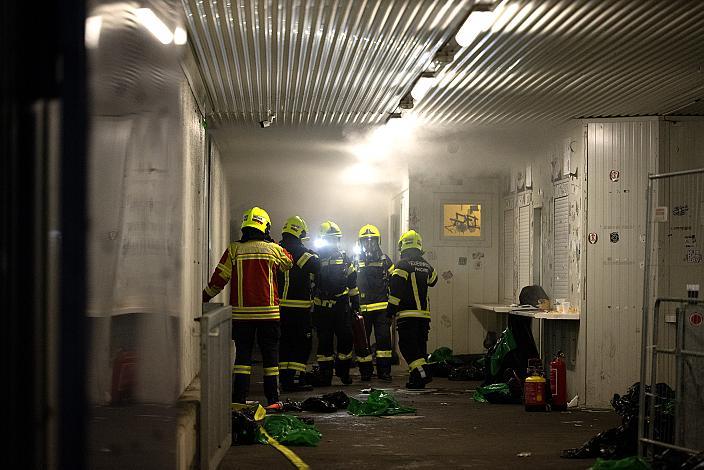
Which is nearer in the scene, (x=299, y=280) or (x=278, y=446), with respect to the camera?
(x=278, y=446)

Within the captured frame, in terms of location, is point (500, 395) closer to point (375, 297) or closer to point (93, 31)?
point (375, 297)

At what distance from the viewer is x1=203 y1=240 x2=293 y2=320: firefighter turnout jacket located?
32.5ft

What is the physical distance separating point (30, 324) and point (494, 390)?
9570 millimetres

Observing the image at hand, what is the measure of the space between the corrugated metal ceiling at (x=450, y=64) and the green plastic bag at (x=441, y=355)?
4490 millimetres

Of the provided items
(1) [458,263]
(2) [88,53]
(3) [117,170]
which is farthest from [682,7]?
(1) [458,263]

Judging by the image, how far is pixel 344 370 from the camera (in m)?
12.6

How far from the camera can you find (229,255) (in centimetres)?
998

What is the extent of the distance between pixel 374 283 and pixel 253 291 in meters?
3.56

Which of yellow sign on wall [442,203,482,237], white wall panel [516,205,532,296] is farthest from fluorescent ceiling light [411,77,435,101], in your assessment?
yellow sign on wall [442,203,482,237]

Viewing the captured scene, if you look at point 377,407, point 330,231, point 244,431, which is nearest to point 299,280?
point 330,231

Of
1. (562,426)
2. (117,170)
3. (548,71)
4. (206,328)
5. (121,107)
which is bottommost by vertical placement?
(562,426)

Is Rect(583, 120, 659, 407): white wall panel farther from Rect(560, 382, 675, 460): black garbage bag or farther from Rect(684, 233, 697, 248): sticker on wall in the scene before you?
→ Rect(560, 382, 675, 460): black garbage bag

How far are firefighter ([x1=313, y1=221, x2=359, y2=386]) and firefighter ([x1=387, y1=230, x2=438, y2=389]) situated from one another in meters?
0.68

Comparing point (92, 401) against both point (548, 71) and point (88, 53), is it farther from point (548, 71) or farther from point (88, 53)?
point (548, 71)
